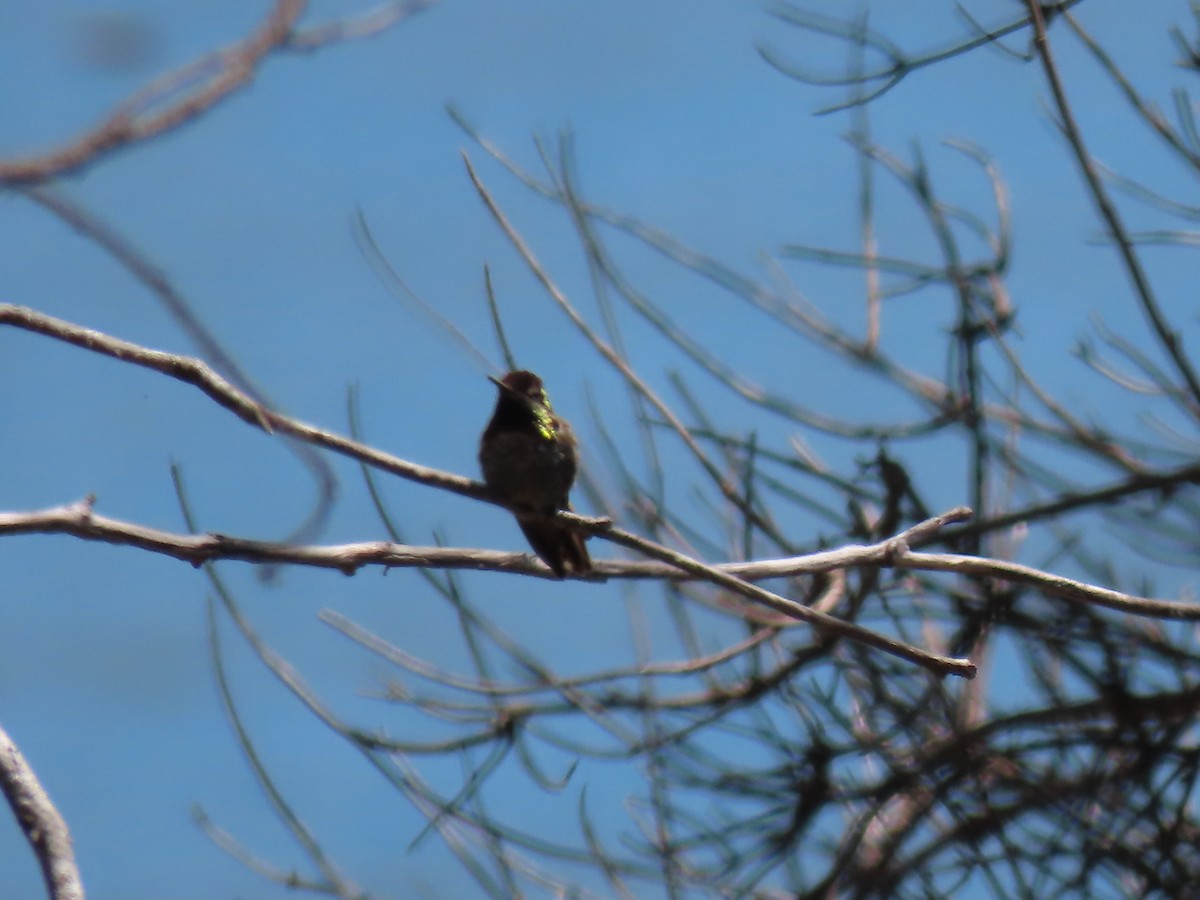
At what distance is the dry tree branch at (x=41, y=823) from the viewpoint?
1.92 m

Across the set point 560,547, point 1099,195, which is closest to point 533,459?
point 560,547

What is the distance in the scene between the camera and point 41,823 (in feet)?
6.59

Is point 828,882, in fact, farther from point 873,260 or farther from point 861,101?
point 861,101

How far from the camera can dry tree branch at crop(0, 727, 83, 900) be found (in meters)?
1.92

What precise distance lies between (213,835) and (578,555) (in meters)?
2.22

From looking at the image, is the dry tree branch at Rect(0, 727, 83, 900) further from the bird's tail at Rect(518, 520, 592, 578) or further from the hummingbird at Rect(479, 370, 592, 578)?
the hummingbird at Rect(479, 370, 592, 578)

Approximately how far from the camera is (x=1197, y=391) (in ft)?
12.6

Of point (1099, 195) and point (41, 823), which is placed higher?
point (1099, 195)

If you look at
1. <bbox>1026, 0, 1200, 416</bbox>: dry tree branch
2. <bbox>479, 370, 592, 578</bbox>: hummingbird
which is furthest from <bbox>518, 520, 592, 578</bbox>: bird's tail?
<bbox>1026, 0, 1200, 416</bbox>: dry tree branch

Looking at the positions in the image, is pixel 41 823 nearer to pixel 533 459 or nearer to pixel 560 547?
pixel 560 547

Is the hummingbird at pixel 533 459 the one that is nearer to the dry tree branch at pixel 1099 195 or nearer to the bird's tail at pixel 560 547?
the bird's tail at pixel 560 547

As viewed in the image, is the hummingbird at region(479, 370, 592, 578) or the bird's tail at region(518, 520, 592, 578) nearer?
the bird's tail at region(518, 520, 592, 578)

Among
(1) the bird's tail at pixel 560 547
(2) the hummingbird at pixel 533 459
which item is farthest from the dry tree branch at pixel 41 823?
(2) the hummingbird at pixel 533 459

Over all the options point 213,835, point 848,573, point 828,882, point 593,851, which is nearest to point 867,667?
point 848,573
